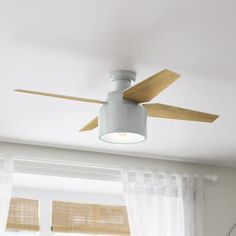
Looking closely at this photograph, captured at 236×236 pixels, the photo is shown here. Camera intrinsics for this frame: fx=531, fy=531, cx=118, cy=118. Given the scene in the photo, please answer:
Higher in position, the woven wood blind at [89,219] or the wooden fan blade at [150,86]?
the wooden fan blade at [150,86]

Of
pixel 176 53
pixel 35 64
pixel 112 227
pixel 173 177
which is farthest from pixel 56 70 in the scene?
pixel 112 227

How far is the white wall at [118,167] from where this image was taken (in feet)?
13.7

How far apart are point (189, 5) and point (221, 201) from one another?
2.87m

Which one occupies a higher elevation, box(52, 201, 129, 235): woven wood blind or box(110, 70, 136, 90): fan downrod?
box(110, 70, 136, 90): fan downrod

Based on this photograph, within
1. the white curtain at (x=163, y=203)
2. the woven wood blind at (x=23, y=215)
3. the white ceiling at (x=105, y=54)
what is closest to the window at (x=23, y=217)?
the woven wood blind at (x=23, y=215)

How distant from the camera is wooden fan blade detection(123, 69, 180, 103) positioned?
2430 millimetres

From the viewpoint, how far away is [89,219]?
15.7ft

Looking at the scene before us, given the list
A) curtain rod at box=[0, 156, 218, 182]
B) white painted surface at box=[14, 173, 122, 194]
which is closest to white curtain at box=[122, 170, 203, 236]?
curtain rod at box=[0, 156, 218, 182]

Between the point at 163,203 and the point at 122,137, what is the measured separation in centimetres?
178

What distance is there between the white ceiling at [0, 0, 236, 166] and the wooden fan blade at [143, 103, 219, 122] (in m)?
0.21

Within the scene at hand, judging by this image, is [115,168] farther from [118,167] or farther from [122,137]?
[122,137]

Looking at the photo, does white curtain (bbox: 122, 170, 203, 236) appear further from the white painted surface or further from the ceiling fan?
the ceiling fan

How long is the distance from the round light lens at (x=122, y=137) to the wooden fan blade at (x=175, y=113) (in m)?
0.17

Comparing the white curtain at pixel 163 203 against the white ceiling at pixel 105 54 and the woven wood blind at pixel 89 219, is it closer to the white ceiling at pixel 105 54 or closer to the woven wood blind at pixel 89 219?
the woven wood blind at pixel 89 219
